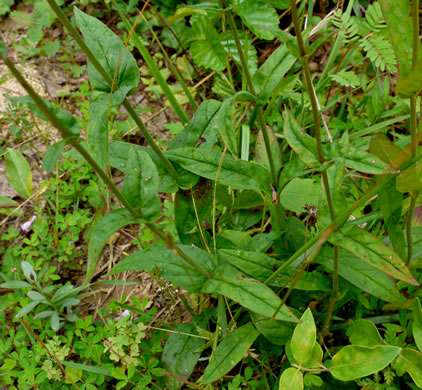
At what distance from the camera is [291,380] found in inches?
42.6

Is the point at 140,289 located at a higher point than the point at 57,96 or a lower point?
lower

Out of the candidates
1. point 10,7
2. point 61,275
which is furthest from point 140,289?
point 10,7

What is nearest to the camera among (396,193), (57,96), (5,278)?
(396,193)

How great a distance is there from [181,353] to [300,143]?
0.83 metres

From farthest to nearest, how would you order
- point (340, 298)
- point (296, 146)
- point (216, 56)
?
1. point (216, 56)
2. point (340, 298)
3. point (296, 146)

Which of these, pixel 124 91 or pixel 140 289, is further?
pixel 140 289

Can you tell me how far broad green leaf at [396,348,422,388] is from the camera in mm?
1128

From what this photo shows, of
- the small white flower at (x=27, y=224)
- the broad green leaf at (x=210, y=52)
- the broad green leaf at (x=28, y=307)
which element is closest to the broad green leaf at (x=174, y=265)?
the broad green leaf at (x=28, y=307)

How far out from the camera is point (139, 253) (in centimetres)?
122

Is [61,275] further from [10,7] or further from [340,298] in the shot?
[10,7]

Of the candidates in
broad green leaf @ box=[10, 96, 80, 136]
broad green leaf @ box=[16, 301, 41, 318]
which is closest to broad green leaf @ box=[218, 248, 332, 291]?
broad green leaf @ box=[10, 96, 80, 136]

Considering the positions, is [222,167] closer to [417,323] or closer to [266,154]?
[266,154]

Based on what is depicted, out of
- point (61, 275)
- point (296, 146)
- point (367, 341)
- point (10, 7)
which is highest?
point (10, 7)

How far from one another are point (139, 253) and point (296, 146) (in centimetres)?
55
